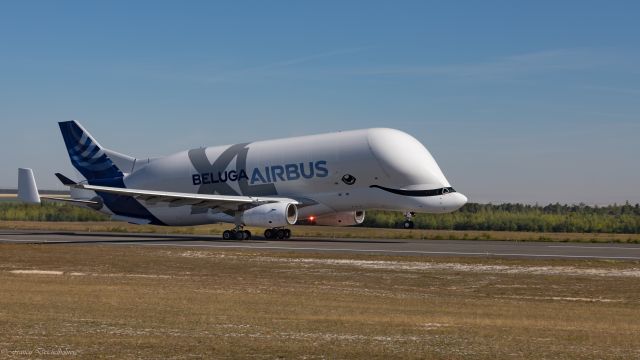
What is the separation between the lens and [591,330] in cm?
1548

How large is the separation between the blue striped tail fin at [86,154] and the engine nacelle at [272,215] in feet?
48.0

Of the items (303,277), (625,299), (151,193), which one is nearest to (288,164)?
(151,193)

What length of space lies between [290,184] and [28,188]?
18356 mm

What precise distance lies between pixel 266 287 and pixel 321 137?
86.0 feet

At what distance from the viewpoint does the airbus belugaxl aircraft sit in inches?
1804

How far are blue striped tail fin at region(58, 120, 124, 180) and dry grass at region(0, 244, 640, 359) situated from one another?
24.9m

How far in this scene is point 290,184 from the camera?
159 feet

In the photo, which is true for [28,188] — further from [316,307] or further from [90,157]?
[316,307]

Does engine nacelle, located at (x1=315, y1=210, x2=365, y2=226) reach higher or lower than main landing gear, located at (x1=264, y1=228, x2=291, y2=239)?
higher

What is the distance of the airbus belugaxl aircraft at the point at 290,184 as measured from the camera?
150 ft

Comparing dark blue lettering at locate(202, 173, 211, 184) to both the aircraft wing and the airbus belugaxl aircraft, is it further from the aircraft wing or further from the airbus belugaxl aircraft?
the aircraft wing

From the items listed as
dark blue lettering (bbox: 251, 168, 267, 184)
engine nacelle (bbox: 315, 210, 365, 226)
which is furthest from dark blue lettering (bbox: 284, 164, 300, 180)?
engine nacelle (bbox: 315, 210, 365, 226)

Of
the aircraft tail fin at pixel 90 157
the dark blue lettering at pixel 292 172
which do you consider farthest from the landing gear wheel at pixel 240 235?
the aircraft tail fin at pixel 90 157

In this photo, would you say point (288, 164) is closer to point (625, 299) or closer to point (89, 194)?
point (89, 194)
